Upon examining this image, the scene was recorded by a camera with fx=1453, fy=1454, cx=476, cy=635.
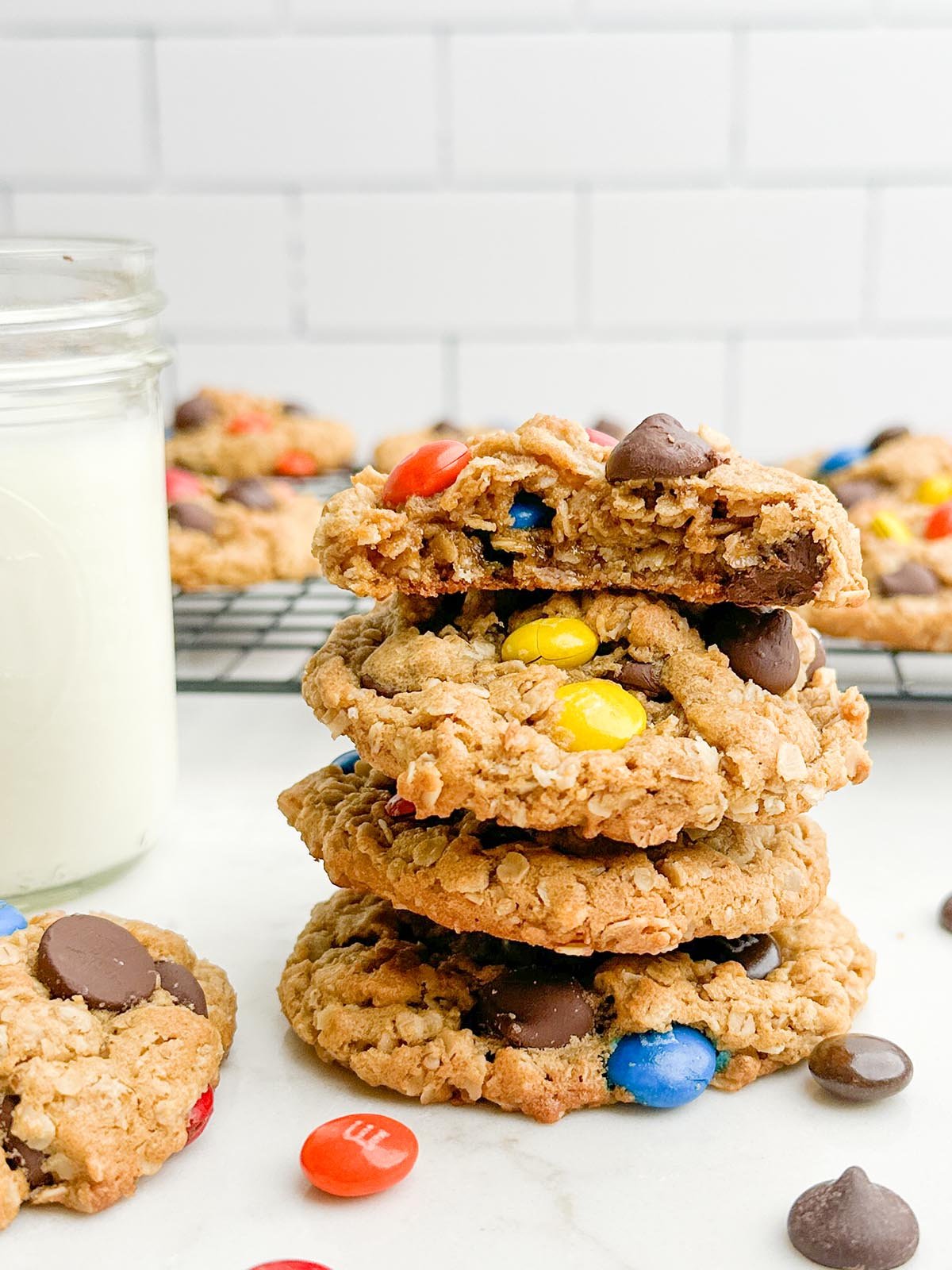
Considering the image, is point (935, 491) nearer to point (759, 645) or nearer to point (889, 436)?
point (889, 436)

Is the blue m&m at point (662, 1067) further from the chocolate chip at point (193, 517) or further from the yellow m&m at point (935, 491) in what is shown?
the chocolate chip at point (193, 517)

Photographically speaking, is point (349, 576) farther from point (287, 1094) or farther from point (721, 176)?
point (721, 176)

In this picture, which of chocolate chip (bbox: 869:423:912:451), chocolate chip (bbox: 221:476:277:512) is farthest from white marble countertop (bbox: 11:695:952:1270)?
chocolate chip (bbox: 869:423:912:451)

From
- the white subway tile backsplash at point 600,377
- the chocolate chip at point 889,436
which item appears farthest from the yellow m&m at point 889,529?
the white subway tile backsplash at point 600,377

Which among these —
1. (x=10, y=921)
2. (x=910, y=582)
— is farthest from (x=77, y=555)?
(x=910, y=582)

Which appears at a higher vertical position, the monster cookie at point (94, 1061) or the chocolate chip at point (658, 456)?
the chocolate chip at point (658, 456)

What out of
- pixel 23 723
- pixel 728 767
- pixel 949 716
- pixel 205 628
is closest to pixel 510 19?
pixel 205 628

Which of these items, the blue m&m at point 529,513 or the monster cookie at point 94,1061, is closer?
the monster cookie at point 94,1061
